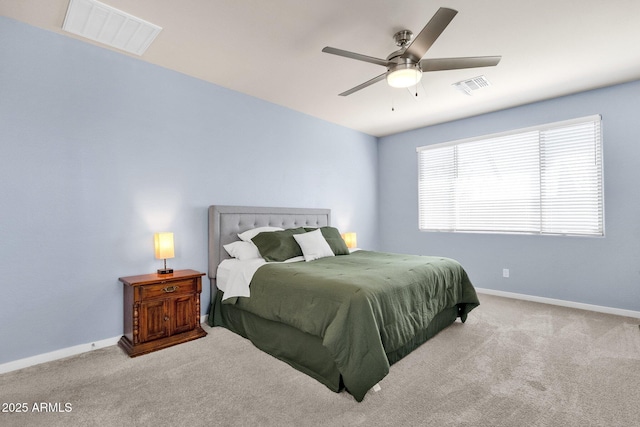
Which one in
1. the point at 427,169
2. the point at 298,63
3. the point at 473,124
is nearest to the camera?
the point at 298,63

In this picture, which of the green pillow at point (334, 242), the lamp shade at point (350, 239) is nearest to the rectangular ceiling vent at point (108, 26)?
the green pillow at point (334, 242)

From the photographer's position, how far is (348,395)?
6.57 ft

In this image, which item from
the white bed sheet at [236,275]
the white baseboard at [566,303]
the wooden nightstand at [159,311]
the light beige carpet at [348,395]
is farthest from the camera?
the white baseboard at [566,303]

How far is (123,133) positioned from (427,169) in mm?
4518

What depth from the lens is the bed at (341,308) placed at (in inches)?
77.3

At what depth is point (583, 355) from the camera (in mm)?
2516

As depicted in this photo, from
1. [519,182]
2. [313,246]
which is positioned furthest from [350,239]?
[519,182]

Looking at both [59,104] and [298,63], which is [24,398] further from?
[298,63]

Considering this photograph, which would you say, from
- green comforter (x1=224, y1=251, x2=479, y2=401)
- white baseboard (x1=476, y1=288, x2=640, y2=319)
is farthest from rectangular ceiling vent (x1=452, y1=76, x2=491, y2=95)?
white baseboard (x1=476, y1=288, x2=640, y2=319)

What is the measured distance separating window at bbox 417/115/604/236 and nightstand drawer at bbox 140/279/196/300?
13.1 ft

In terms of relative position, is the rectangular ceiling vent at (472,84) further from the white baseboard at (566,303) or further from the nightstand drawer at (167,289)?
the nightstand drawer at (167,289)

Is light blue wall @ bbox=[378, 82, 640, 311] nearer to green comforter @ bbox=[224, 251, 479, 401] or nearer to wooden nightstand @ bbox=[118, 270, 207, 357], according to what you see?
green comforter @ bbox=[224, 251, 479, 401]

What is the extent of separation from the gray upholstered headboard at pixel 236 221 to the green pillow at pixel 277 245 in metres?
0.34

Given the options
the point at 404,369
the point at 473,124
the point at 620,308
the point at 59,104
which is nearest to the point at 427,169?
the point at 473,124
